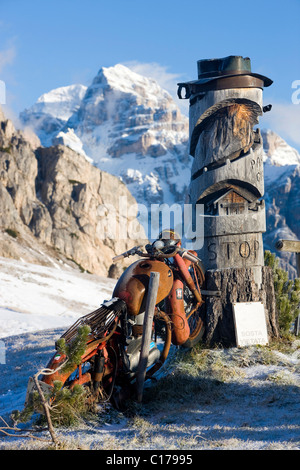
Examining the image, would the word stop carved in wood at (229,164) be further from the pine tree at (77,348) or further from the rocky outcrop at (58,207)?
the rocky outcrop at (58,207)

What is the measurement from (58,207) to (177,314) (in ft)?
209

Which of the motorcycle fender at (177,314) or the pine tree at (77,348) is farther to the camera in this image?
the motorcycle fender at (177,314)

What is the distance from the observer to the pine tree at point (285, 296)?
325 inches

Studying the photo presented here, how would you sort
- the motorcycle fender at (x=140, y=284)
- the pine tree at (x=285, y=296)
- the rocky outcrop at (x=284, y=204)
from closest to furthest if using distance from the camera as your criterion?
1. the motorcycle fender at (x=140, y=284)
2. the pine tree at (x=285, y=296)
3. the rocky outcrop at (x=284, y=204)

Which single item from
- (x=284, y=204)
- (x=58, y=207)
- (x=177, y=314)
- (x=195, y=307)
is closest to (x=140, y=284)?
(x=177, y=314)

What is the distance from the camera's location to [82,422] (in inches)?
219

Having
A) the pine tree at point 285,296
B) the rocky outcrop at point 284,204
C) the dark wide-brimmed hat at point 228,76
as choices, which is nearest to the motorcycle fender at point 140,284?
the pine tree at point 285,296

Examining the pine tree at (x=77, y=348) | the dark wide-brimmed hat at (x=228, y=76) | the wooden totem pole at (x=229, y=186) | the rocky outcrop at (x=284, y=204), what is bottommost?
the pine tree at (x=77, y=348)

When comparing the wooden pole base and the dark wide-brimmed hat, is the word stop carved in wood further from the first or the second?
→ the wooden pole base

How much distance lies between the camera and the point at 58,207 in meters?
68.9

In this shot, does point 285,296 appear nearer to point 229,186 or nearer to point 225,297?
point 225,297

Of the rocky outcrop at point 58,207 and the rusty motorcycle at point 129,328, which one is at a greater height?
the rocky outcrop at point 58,207

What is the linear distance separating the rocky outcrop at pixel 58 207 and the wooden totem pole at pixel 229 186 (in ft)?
155
